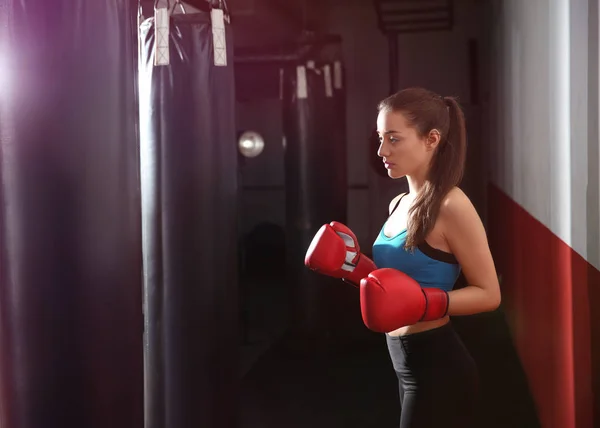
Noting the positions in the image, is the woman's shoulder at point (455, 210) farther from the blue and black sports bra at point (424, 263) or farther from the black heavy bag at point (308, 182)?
the black heavy bag at point (308, 182)

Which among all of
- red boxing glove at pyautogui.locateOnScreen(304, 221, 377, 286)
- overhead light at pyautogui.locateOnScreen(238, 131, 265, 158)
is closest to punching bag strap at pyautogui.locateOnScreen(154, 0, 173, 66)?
red boxing glove at pyautogui.locateOnScreen(304, 221, 377, 286)

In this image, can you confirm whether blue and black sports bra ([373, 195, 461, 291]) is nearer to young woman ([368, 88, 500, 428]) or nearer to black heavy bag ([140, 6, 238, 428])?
young woman ([368, 88, 500, 428])

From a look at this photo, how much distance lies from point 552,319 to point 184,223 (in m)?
1.38

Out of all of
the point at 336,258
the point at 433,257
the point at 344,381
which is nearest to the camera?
the point at 433,257

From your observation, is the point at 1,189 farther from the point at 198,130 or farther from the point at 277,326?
the point at 277,326

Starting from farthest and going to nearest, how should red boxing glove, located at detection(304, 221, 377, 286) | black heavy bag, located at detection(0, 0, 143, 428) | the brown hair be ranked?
red boxing glove, located at detection(304, 221, 377, 286)
the brown hair
black heavy bag, located at detection(0, 0, 143, 428)

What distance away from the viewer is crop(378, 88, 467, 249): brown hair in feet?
5.02

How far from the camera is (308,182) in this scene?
4.60m

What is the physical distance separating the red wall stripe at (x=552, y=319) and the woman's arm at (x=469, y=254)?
15.1 inches

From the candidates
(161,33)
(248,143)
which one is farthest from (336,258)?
(248,143)

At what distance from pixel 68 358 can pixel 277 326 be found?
3.63 metres

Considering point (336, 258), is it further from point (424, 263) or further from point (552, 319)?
point (552, 319)

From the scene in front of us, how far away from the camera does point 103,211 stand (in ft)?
4.84

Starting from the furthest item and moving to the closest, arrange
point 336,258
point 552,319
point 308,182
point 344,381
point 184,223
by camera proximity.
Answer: point 308,182 < point 344,381 < point 552,319 < point 184,223 < point 336,258
